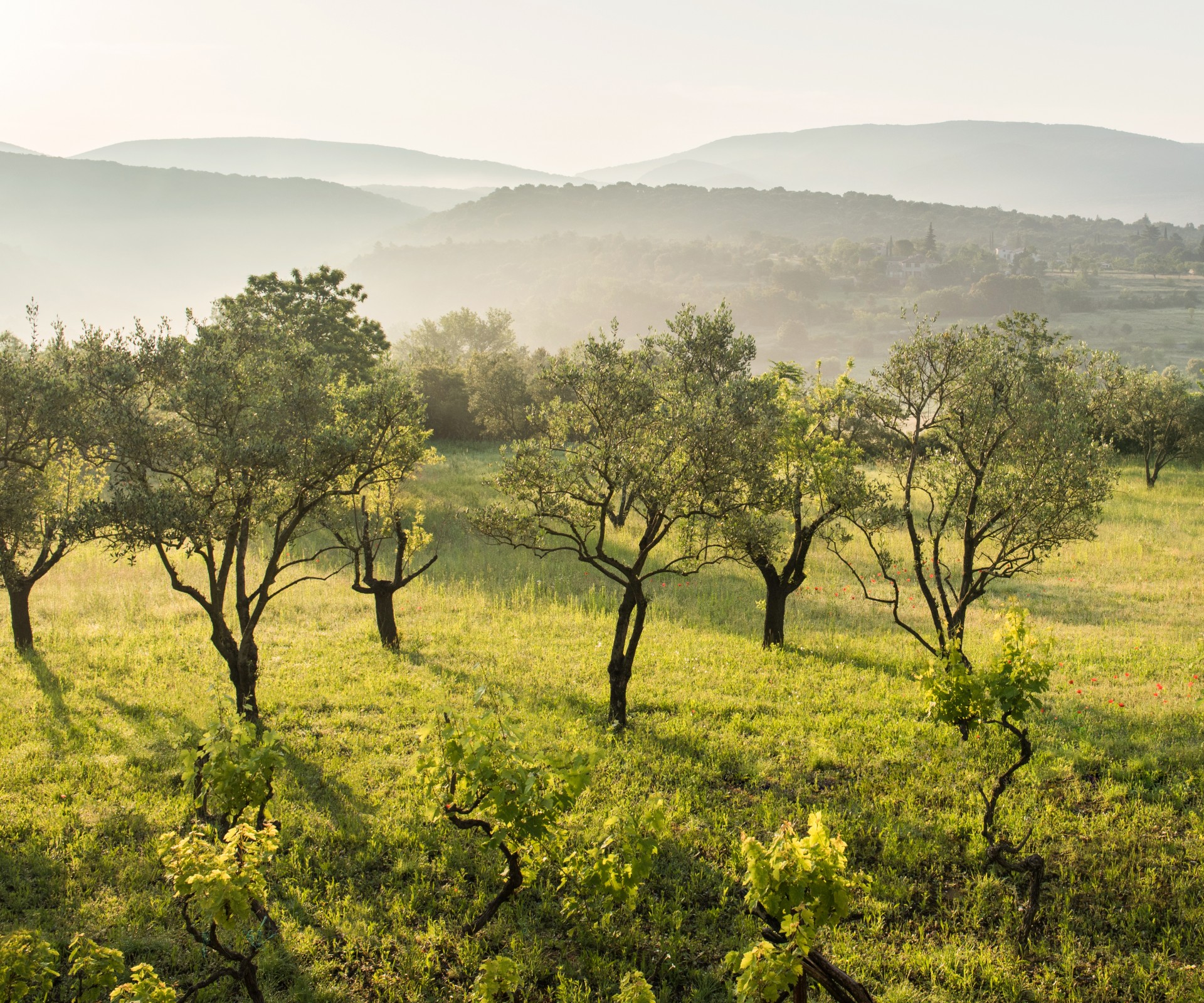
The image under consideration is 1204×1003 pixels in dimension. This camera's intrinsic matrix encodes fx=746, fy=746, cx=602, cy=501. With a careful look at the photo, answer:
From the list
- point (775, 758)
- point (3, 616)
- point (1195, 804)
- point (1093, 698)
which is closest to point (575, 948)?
point (775, 758)

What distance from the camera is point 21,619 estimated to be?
71.9 ft

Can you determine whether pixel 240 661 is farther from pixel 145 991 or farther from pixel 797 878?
pixel 797 878

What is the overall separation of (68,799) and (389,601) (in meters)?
10.7

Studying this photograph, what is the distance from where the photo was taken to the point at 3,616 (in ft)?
83.9

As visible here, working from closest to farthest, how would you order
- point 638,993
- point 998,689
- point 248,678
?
point 638,993 < point 998,689 < point 248,678

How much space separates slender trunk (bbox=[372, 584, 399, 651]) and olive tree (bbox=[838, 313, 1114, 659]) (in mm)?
14233

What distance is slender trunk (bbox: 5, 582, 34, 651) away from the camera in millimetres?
21391

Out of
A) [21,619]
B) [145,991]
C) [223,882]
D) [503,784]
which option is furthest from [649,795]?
[21,619]

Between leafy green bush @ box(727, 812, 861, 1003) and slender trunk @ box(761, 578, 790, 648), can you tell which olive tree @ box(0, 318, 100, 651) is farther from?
slender trunk @ box(761, 578, 790, 648)

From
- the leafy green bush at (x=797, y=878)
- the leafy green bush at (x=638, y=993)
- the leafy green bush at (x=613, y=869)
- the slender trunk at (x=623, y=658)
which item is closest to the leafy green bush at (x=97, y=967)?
the leafy green bush at (x=638, y=993)

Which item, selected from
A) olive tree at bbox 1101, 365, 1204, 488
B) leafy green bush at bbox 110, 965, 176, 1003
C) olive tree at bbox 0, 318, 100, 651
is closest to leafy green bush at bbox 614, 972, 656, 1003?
leafy green bush at bbox 110, 965, 176, 1003

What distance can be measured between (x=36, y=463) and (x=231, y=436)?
30.2 feet

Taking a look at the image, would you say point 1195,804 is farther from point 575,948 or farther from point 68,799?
point 68,799

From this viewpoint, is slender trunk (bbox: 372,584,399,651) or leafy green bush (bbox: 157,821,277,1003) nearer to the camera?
leafy green bush (bbox: 157,821,277,1003)
